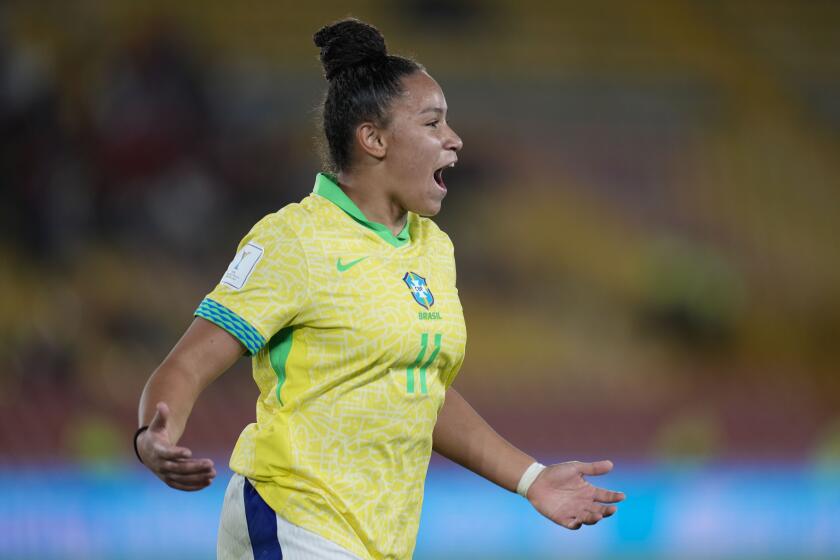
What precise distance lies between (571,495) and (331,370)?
0.51 m

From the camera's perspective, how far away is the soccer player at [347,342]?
2.07 meters

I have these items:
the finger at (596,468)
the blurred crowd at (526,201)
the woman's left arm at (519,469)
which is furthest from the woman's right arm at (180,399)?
the blurred crowd at (526,201)

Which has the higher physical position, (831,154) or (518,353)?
(831,154)

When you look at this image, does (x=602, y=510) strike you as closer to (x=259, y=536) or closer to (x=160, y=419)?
(x=259, y=536)

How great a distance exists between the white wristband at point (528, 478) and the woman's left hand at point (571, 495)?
15 mm

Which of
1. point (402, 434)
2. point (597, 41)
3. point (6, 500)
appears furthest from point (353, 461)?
point (597, 41)

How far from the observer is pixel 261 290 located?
2061 mm

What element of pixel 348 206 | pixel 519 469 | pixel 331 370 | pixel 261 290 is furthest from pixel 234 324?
pixel 519 469

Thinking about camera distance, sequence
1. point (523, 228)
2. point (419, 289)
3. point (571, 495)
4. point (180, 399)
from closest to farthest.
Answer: point (180, 399), point (419, 289), point (571, 495), point (523, 228)

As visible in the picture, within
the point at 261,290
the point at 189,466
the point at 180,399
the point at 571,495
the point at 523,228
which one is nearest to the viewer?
the point at 189,466

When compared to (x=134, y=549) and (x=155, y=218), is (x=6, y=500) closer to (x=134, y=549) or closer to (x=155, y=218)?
(x=134, y=549)

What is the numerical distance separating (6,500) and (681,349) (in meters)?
4.87

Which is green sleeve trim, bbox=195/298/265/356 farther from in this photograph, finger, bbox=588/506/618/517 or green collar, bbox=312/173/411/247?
finger, bbox=588/506/618/517

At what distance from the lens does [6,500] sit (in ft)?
17.9
